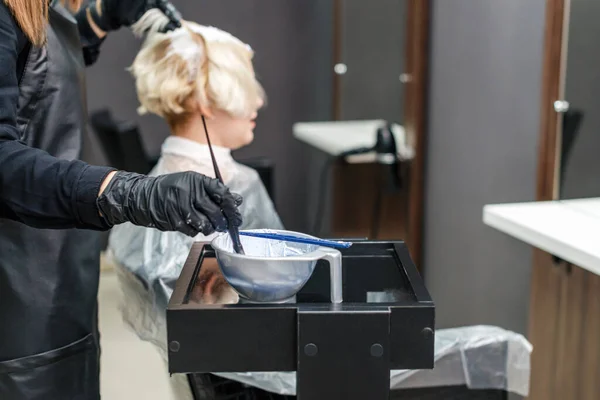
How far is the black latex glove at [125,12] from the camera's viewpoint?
164 cm

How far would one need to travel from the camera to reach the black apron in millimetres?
1329

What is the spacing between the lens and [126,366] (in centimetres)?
286

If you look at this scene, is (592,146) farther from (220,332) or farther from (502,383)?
(220,332)

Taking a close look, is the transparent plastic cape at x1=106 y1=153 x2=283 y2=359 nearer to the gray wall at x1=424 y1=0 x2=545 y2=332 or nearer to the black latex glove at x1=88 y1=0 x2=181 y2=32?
the black latex glove at x1=88 y1=0 x2=181 y2=32

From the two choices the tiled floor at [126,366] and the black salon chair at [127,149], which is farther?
the black salon chair at [127,149]

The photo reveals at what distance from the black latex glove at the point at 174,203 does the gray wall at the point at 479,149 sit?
1.29 metres

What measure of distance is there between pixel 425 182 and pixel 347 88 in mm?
579

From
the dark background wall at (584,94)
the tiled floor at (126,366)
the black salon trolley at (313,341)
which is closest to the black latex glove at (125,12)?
the black salon trolley at (313,341)

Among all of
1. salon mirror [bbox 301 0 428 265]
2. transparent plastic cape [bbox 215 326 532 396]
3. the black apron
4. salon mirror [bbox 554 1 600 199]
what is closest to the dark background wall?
salon mirror [bbox 554 1 600 199]

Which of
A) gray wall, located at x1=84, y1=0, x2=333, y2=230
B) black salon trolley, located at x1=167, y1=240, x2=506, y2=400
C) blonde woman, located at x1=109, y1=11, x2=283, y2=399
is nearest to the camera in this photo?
black salon trolley, located at x1=167, y1=240, x2=506, y2=400

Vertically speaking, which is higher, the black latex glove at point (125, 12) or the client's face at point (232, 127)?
the black latex glove at point (125, 12)

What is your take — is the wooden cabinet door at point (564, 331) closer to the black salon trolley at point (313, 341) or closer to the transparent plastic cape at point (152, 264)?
the transparent plastic cape at point (152, 264)

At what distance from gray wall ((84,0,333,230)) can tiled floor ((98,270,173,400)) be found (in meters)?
0.87

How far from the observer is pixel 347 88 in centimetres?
313
